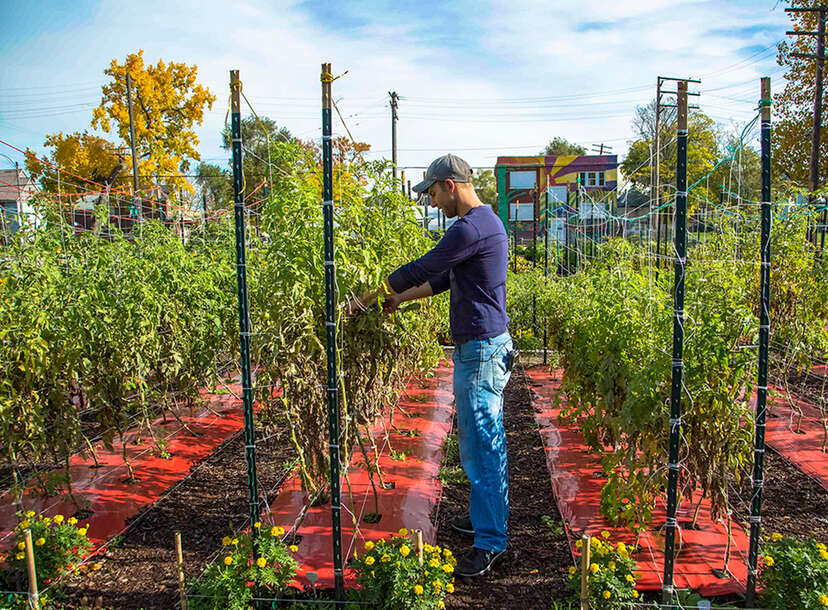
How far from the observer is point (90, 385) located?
12.5 ft

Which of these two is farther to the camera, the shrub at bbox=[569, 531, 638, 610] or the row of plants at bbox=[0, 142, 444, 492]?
the row of plants at bbox=[0, 142, 444, 492]

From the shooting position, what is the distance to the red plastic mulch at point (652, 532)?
9.24 feet

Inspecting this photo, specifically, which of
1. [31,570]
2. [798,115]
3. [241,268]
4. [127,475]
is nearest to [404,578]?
[241,268]

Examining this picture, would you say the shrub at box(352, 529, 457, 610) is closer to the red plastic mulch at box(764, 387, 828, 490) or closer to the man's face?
the man's face

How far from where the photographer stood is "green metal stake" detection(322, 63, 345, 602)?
2.38 meters

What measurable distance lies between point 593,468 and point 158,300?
360cm

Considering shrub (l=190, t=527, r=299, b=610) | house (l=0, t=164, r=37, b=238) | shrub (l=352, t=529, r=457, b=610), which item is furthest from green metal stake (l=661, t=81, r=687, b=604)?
house (l=0, t=164, r=37, b=238)

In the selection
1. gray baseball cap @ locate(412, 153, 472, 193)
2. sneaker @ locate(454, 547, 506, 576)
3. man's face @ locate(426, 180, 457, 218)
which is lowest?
sneaker @ locate(454, 547, 506, 576)

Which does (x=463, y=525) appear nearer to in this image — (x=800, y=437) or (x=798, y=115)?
(x=800, y=437)

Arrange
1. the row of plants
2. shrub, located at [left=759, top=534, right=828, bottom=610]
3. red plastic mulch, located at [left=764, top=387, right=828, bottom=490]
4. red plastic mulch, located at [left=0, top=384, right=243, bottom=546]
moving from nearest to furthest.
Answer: shrub, located at [left=759, top=534, right=828, bottom=610]
the row of plants
red plastic mulch, located at [left=0, top=384, right=243, bottom=546]
red plastic mulch, located at [left=764, top=387, right=828, bottom=490]

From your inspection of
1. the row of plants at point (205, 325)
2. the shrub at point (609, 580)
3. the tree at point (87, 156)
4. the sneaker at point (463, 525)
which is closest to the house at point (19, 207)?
the row of plants at point (205, 325)

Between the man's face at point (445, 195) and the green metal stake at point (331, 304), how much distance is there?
72 centimetres

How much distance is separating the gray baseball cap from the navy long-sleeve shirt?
7.4 inches

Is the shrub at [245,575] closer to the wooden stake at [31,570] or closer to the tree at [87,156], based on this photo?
the wooden stake at [31,570]
